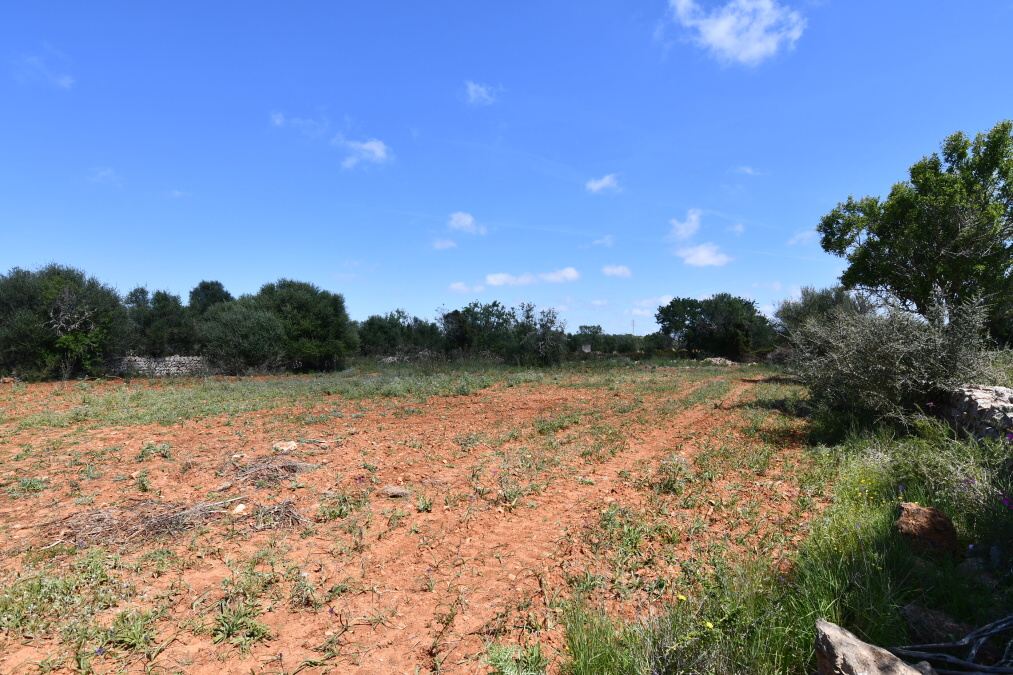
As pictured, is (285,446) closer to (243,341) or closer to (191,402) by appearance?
(191,402)

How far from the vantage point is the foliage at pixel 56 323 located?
63.0 ft

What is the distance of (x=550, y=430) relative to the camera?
8898 mm

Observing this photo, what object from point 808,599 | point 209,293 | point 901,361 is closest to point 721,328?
point 901,361

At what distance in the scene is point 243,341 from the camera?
25203 mm

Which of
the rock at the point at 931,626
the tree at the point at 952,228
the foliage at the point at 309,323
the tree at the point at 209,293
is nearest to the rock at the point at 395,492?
the rock at the point at 931,626

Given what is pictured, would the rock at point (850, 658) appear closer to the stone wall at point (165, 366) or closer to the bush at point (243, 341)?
the stone wall at point (165, 366)

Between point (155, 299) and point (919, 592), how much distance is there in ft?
139

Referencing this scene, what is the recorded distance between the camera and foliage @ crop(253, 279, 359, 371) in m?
27.8

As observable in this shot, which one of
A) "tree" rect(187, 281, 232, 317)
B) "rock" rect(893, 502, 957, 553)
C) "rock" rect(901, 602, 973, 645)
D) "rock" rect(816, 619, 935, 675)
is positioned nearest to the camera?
"rock" rect(816, 619, 935, 675)

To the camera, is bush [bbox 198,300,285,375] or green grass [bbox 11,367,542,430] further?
bush [bbox 198,300,285,375]

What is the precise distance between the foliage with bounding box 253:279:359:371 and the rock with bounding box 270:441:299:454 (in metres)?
21.6

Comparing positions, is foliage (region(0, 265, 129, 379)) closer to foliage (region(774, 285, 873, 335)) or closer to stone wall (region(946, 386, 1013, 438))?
stone wall (region(946, 386, 1013, 438))

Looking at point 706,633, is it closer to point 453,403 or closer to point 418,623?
point 418,623

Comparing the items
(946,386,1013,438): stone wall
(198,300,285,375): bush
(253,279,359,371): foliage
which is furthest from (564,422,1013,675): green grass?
(253,279,359,371): foliage
